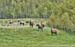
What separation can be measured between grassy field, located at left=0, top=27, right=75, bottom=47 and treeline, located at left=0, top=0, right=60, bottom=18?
0.45ft

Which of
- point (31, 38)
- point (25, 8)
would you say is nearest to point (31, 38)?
point (31, 38)

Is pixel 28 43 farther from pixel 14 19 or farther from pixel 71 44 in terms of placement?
pixel 71 44

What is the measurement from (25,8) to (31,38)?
0.30m

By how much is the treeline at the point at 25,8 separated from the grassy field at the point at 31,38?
136mm

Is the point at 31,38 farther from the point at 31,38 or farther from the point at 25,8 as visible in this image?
the point at 25,8

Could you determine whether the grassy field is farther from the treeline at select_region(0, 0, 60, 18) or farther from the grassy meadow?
the treeline at select_region(0, 0, 60, 18)

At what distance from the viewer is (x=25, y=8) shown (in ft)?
7.28

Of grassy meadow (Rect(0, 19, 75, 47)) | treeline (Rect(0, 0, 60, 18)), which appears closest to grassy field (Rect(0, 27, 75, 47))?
grassy meadow (Rect(0, 19, 75, 47))

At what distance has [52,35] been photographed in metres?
2.20

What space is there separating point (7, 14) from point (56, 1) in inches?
19.4

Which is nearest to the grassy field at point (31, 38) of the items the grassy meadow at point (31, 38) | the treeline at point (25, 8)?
the grassy meadow at point (31, 38)

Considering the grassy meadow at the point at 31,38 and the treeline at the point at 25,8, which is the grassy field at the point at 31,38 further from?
the treeline at the point at 25,8

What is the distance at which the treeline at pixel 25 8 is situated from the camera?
2.20 m

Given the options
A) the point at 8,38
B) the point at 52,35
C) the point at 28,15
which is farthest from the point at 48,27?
the point at 8,38
